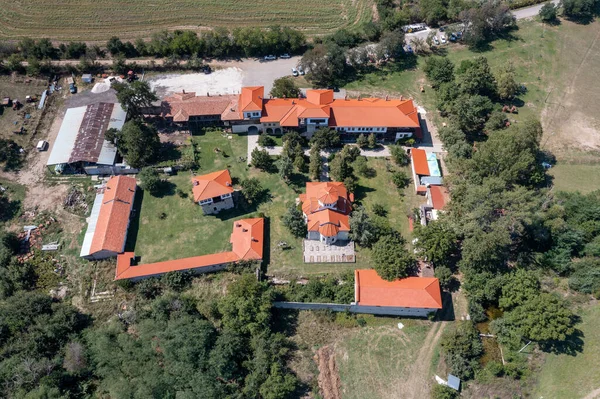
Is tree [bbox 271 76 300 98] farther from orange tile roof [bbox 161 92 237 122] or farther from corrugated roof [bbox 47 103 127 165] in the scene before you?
corrugated roof [bbox 47 103 127 165]

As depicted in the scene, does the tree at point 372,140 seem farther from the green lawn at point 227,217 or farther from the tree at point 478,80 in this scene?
the tree at point 478,80

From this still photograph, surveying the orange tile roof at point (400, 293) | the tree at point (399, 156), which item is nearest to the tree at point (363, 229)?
the orange tile roof at point (400, 293)

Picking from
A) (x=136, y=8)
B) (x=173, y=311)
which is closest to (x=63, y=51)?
(x=136, y=8)

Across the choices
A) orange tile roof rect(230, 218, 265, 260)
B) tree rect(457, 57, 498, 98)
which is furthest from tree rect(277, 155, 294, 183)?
tree rect(457, 57, 498, 98)

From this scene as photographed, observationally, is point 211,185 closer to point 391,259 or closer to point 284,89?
point 284,89

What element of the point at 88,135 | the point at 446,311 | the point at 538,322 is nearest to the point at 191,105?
the point at 88,135

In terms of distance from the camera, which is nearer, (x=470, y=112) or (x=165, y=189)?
(x=165, y=189)
